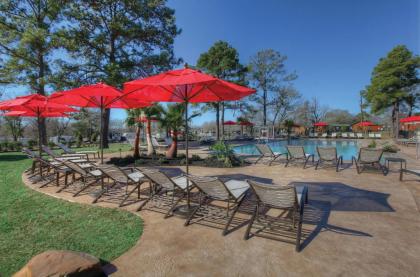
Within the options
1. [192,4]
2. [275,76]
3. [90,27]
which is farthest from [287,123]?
[90,27]

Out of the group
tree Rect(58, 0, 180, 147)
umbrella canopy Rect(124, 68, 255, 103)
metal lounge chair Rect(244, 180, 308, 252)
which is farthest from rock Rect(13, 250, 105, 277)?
tree Rect(58, 0, 180, 147)

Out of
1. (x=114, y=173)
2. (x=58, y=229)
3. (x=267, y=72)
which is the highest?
(x=267, y=72)

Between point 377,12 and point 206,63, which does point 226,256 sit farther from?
point 206,63

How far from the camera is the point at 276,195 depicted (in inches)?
113

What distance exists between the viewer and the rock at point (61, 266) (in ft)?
6.47

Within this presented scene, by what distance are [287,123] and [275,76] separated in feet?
22.0

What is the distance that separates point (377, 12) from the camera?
38.7 feet

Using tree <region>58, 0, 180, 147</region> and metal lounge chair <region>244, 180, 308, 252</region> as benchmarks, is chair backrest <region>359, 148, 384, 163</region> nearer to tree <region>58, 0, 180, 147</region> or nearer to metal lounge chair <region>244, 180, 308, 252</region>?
metal lounge chair <region>244, 180, 308, 252</region>

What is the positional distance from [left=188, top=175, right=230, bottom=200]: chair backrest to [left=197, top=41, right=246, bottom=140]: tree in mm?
21374

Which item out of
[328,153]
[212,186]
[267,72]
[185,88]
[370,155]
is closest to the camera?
[212,186]

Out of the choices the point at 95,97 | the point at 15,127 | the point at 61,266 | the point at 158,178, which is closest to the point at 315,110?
the point at 95,97

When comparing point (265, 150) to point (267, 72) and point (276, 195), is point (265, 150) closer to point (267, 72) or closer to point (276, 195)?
point (276, 195)

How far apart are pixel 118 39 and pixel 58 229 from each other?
53.0 ft

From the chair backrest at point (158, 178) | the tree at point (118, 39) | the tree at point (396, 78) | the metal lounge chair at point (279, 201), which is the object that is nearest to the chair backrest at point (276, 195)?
the metal lounge chair at point (279, 201)
